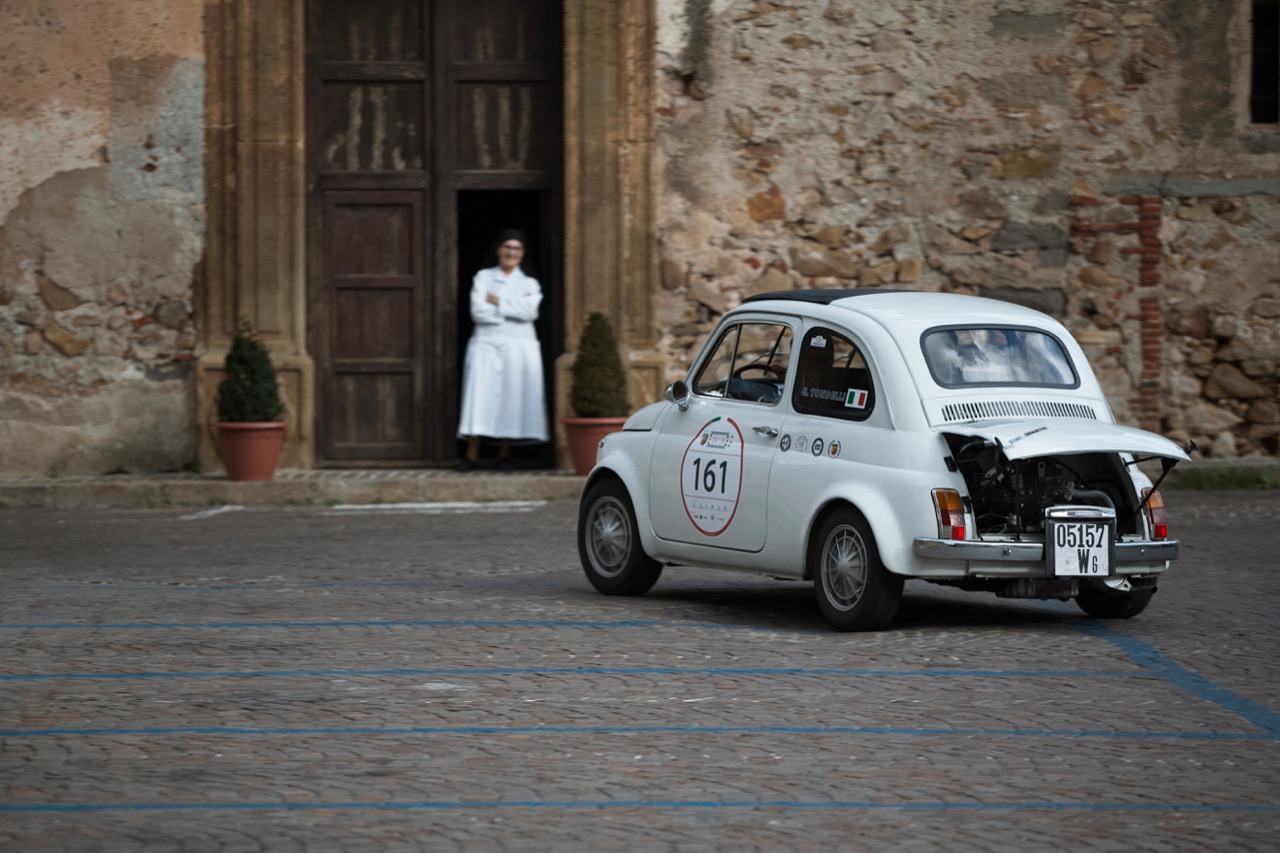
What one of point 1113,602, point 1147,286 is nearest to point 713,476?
point 1113,602

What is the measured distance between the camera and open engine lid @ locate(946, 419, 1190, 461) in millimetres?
7848

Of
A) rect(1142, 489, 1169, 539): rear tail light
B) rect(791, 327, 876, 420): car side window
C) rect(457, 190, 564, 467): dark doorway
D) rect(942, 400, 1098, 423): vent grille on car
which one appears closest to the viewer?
rect(942, 400, 1098, 423): vent grille on car

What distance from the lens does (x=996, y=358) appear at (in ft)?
28.6

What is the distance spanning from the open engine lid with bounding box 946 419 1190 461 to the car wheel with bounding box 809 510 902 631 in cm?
60

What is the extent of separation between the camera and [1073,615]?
901 cm

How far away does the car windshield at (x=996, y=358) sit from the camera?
8.57m

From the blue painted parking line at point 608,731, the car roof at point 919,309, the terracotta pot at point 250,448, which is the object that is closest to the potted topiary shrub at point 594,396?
the terracotta pot at point 250,448

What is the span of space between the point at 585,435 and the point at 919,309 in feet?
23.3

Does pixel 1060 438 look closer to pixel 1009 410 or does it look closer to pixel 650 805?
pixel 1009 410

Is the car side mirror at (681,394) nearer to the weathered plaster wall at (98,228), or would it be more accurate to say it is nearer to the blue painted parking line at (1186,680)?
the blue painted parking line at (1186,680)

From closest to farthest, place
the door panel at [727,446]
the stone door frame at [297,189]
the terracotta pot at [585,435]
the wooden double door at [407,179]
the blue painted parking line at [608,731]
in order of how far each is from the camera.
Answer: the blue painted parking line at [608,731], the door panel at [727,446], the terracotta pot at [585,435], the stone door frame at [297,189], the wooden double door at [407,179]

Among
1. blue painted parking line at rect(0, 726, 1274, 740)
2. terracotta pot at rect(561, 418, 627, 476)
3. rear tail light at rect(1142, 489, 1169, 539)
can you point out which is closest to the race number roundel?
rear tail light at rect(1142, 489, 1169, 539)

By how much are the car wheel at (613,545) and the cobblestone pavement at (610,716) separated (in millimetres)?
154

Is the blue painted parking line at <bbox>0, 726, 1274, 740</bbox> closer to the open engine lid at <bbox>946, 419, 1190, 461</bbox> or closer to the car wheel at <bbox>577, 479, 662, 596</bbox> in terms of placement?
the open engine lid at <bbox>946, 419, 1190, 461</bbox>
